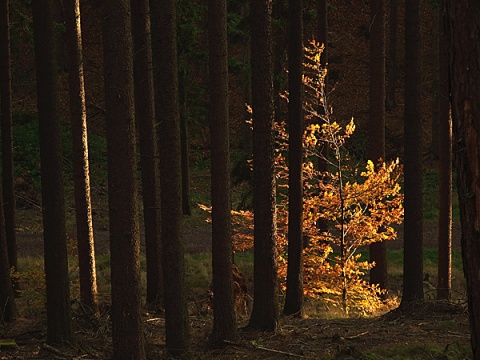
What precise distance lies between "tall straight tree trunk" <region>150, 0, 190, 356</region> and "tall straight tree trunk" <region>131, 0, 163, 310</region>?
13.7ft

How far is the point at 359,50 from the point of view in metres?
51.6

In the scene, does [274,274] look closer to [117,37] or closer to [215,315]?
[215,315]

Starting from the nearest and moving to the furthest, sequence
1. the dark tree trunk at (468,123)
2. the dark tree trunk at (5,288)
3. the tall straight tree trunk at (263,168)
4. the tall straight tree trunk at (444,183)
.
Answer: the dark tree trunk at (468,123) → the tall straight tree trunk at (263,168) → the dark tree trunk at (5,288) → the tall straight tree trunk at (444,183)

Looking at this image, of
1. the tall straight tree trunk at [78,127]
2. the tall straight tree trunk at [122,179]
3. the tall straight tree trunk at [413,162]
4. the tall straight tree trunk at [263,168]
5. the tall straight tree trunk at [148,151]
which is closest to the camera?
the tall straight tree trunk at [122,179]

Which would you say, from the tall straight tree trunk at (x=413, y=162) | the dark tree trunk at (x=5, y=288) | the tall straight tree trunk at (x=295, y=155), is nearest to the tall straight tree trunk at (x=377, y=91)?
the tall straight tree trunk at (x=413, y=162)

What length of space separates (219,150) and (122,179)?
2752mm

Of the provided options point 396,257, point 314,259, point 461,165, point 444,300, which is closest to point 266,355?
point 444,300

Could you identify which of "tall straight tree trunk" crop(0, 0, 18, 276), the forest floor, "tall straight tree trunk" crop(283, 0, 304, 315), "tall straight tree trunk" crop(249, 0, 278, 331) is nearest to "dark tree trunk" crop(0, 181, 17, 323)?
the forest floor

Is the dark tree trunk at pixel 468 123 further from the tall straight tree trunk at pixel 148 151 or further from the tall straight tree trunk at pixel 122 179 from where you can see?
the tall straight tree trunk at pixel 148 151

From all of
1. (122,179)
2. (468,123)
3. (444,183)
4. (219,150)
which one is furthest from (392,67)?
(468,123)

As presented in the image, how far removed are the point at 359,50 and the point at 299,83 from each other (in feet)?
126

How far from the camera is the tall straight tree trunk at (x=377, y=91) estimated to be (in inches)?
687

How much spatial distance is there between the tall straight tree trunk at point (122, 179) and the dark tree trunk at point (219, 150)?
2.31 m

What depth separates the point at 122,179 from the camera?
379 inches
